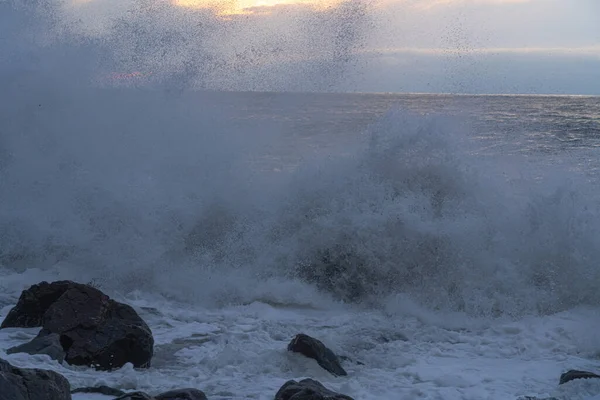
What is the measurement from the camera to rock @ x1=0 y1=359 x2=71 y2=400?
3.29 meters

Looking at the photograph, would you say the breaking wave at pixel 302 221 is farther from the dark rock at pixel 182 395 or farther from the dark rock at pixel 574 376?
the dark rock at pixel 182 395

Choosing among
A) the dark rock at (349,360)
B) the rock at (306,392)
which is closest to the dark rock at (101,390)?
the rock at (306,392)

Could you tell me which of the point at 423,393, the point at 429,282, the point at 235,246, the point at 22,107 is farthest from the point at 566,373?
the point at 22,107

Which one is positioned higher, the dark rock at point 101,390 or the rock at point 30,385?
the rock at point 30,385

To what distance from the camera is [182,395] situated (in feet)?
13.4

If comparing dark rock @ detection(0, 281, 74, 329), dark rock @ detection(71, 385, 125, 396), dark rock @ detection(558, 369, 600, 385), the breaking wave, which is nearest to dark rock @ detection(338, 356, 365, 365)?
dark rock @ detection(558, 369, 600, 385)

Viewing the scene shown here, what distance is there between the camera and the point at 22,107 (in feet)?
40.3

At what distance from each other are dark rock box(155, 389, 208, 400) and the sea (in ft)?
1.46

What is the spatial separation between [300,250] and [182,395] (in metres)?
4.97

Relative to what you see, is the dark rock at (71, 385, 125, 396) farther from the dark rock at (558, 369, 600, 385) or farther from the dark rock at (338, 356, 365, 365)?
the dark rock at (558, 369, 600, 385)

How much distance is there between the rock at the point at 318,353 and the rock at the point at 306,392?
79cm

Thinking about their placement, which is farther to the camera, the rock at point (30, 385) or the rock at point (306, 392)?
the rock at point (306, 392)

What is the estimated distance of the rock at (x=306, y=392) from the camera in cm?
395

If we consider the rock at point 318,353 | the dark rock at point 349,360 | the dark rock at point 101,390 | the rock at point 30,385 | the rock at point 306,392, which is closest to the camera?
the rock at point 30,385
